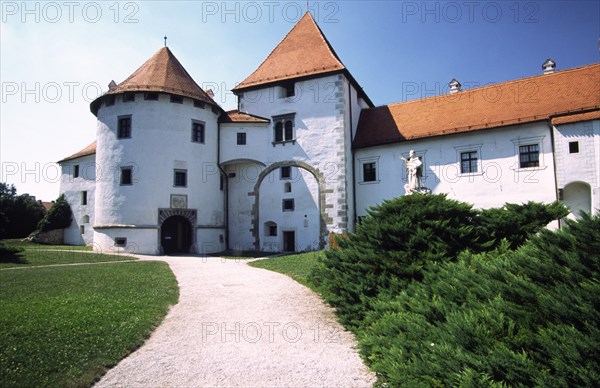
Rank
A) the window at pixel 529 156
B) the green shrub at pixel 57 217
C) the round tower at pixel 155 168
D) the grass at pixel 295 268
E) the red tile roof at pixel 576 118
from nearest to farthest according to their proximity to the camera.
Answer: the grass at pixel 295 268 < the red tile roof at pixel 576 118 < the window at pixel 529 156 < the round tower at pixel 155 168 < the green shrub at pixel 57 217

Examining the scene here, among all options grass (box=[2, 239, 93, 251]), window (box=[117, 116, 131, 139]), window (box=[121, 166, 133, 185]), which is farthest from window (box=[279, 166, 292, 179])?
grass (box=[2, 239, 93, 251])

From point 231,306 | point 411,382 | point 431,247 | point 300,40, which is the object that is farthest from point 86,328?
point 300,40

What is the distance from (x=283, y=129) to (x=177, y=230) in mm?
9707

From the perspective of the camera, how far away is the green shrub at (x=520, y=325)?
264 cm

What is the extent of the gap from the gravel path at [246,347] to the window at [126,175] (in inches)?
598

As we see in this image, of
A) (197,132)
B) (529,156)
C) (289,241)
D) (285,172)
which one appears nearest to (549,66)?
(529,156)

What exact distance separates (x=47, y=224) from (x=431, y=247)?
3273 cm

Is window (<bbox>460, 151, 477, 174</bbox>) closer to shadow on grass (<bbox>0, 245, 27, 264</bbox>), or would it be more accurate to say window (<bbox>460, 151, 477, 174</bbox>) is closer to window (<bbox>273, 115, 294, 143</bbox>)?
window (<bbox>273, 115, 294, 143</bbox>)

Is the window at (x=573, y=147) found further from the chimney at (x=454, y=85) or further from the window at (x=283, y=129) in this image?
the window at (x=283, y=129)

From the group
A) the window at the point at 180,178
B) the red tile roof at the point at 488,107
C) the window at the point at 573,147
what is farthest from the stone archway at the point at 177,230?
the window at the point at 573,147

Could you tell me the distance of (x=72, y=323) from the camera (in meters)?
6.26

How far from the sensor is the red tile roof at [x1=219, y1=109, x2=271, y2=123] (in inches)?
961

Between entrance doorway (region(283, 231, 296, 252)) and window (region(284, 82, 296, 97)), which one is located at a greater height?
window (region(284, 82, 296, 97))

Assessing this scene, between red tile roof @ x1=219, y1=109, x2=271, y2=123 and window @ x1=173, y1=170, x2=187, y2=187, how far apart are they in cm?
480
